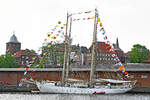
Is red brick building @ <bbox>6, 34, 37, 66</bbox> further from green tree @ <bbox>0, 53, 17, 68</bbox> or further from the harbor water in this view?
the harbor water

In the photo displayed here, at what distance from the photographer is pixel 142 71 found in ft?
141

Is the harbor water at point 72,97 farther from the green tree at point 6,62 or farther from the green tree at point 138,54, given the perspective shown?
the green tree at point 138,54

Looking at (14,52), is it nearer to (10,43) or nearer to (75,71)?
(10,43)

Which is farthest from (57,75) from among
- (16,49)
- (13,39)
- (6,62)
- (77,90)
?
(16,49)

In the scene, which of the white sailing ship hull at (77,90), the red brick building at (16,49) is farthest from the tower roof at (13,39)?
the white sailing ship hull at (77,90)

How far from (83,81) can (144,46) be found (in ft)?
159

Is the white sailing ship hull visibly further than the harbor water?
Yes

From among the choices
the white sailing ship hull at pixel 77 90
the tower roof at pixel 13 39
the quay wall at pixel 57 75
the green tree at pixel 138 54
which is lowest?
the white sailing ship hull at pixel 77 90

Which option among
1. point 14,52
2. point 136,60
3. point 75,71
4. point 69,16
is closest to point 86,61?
point 136,60

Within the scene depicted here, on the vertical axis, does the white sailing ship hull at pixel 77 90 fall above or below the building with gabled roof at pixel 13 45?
below

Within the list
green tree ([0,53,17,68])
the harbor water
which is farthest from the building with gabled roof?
the harbor water

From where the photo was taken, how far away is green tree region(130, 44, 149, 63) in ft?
271

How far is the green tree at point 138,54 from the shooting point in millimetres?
82650

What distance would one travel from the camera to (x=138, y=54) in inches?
3270
